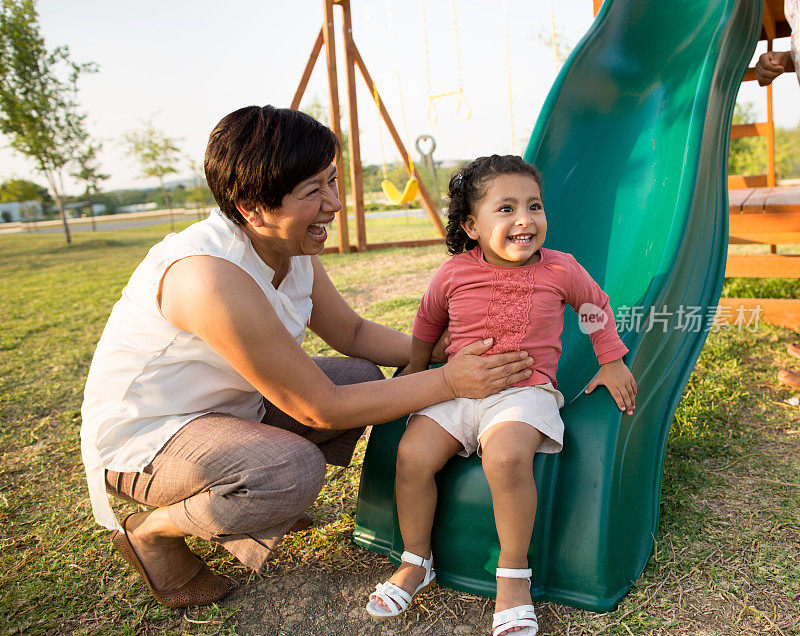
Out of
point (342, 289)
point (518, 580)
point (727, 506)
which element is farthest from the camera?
point (342, 289)

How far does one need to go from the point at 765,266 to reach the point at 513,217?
2980mm

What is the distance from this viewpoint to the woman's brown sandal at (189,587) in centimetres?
168

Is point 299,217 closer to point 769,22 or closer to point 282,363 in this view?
point 282,363

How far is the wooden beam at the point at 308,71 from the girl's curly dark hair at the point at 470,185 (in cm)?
568

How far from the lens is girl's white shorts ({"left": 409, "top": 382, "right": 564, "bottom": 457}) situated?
1557mm

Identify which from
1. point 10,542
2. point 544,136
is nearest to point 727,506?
point 544,136

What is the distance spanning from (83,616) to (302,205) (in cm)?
118

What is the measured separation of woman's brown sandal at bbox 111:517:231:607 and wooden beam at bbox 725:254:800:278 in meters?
3.38

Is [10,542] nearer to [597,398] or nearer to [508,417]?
[508,417]

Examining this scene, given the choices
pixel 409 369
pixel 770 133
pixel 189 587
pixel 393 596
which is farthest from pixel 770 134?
pixel 189 587

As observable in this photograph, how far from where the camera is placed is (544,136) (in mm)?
2678

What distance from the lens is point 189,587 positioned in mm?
1700

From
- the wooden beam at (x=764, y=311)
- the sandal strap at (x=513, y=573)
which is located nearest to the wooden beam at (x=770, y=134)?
the wooden beam at (x=764, y=311)

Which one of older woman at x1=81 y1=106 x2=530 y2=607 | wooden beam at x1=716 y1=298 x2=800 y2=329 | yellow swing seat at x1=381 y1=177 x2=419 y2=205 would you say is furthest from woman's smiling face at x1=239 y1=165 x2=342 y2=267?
yellow swing seat at x1=381 y1=177 x2=419 y2=205
